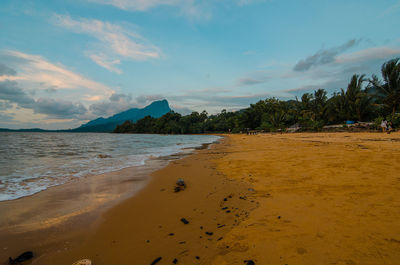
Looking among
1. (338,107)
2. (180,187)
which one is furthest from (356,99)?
(180,187)

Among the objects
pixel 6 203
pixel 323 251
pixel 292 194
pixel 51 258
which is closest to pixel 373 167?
pixel 292 194

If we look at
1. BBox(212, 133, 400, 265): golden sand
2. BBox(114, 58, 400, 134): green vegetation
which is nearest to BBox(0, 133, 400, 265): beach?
BBox(212, 133, 400, 265): golden sand

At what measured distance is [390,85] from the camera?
23.3 meters

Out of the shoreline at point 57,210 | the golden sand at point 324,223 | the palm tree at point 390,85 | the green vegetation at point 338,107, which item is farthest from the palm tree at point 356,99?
the shoreline at point 57,210

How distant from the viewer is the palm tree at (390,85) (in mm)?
22219

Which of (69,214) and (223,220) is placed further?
(69,214)

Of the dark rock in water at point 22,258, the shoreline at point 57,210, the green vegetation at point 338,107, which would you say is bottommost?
the shoreline at point 57,210

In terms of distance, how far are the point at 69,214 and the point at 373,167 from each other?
6.43 meters

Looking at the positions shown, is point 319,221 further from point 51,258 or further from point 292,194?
point 51,258

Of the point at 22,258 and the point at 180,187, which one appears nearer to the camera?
the point at 22,258

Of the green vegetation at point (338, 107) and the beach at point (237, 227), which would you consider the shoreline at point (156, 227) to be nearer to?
the beach at point (237, 227)

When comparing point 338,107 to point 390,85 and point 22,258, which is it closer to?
point 390,85

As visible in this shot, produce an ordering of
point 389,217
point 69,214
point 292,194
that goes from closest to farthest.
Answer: point 389,217 → point 69,214 → point 292,194

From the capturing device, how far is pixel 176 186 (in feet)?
13.2
